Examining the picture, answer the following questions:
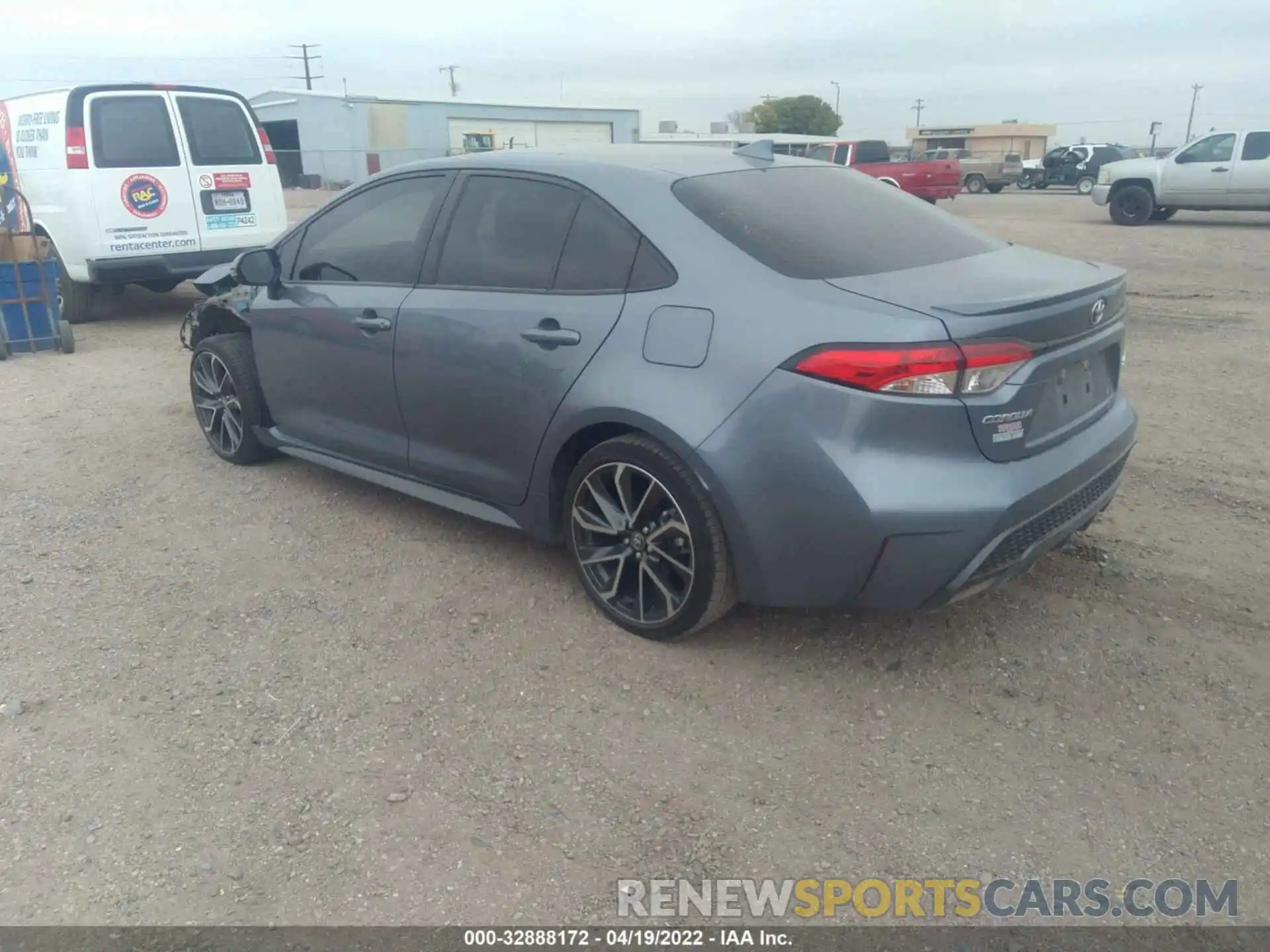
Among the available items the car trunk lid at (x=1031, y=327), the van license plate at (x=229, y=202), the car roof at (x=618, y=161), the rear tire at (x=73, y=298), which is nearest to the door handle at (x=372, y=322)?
the car roof at (x=618, y=161)

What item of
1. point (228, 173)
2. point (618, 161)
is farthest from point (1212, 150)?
point (618, 161)

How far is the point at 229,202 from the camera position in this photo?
9516 mm

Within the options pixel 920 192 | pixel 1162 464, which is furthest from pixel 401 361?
pixel 920 192

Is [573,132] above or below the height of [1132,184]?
above

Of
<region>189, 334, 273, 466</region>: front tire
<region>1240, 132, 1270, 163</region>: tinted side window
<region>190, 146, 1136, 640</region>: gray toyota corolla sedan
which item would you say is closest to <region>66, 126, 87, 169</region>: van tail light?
<region>189, 334, 273, 466</region>: front tire

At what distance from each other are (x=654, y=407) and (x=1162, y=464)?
3.25 metres

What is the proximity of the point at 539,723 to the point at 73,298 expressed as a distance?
8.64 metres

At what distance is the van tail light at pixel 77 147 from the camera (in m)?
8.76

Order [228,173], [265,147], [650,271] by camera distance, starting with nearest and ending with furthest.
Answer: [650,271]
[228,173]
[265,147]

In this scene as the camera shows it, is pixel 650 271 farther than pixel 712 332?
Yes

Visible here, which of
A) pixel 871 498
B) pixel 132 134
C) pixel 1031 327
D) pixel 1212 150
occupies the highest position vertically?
pixel 132 134

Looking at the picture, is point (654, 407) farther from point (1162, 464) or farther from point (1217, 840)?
point (1162, 464)

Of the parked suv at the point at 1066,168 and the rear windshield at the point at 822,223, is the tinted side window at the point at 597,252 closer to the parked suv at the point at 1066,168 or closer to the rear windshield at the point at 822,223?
the rear windshield at the point at 822,223

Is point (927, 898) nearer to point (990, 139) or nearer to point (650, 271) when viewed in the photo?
point (650, 271)
